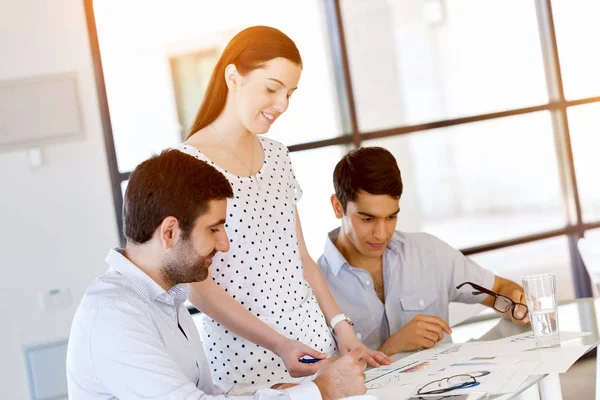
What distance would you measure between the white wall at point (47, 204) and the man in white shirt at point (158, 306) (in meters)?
1.98

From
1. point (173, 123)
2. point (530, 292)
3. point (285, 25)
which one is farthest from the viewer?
point (285, 25)

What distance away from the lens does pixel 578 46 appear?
4.59 meters

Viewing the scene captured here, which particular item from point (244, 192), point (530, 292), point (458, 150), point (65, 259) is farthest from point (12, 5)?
point (530, 292)

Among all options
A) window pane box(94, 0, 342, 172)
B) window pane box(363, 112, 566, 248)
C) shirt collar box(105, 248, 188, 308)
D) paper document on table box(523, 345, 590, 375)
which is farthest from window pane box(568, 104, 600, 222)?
shirt collar box(105, 248, 188, 308)

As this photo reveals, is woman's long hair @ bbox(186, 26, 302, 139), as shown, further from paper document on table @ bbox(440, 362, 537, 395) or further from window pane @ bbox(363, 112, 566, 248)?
window pane @ bbox(363, 112, 566, 248)

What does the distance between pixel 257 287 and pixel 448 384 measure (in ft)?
2.02

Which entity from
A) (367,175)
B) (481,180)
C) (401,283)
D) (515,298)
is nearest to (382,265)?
(401,283)

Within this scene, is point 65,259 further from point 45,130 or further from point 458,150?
point 458,150

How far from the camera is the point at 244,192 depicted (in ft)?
6.90

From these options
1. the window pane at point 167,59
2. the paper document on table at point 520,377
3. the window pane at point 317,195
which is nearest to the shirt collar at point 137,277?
the paper document on table at point 520,377

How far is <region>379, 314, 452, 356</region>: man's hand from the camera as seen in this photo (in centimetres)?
212

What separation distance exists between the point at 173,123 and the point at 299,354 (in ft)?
7.20

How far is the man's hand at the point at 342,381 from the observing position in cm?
153

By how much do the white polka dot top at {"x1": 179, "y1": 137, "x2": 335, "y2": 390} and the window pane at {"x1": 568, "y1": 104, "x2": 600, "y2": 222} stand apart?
2.89 metres
